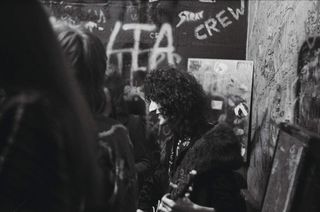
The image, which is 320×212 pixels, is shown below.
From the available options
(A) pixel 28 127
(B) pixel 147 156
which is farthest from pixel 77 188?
(B) pixel 147 156

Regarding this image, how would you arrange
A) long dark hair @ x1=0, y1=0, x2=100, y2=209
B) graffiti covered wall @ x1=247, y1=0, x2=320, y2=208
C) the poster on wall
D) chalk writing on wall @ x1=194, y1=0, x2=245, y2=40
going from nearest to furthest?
long dark hair @ x1=0, y1=0, x2=100, y2=209
graffiti covered wall @ x1=247, y1=0, x2=320, y2=208
the poster on wall
chalk writing on wall @ x1=194, y1=0, x2=245, y2=40

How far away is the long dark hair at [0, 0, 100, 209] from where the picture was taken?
3.66ft

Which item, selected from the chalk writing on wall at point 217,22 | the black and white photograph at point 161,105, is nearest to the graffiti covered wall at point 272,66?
the black and white photograph at point 161,105

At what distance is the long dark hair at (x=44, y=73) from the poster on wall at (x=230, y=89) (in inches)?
150

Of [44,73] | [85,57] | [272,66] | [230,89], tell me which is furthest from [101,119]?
[230,89]

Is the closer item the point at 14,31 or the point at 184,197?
the point at 14,31

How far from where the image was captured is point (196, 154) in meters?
2.48

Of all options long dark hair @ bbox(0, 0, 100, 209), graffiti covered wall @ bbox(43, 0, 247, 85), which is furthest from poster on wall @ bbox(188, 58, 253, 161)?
long dark hair @ bbox(0, 0, 100, 209)

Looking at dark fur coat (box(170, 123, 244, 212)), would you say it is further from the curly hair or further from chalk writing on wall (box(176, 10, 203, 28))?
chalk writing on wall (box(176, 10, 203, 28))

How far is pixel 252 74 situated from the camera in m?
4.98

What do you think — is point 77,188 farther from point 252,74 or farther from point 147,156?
point 252,74

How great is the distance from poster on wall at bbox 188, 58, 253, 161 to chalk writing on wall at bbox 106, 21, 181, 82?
0.35 meters

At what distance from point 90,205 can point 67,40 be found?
19.0 inches

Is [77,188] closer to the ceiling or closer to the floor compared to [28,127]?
closer to the floor
